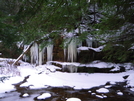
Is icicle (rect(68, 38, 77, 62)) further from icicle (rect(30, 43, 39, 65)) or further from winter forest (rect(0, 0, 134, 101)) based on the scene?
icicle (rect(30, 43, 39, 65))

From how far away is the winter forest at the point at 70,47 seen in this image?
2.25m

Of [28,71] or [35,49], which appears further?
[35,49]

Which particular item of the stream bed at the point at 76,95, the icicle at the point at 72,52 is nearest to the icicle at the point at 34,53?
the icicle at the point at 72,52

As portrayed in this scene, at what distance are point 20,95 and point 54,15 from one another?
383 centimetres

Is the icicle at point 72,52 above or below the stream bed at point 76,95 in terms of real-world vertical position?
above

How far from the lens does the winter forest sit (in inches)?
88.6

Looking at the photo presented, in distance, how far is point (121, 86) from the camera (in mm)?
5371

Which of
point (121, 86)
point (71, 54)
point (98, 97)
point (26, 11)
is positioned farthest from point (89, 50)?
point (26, 11)

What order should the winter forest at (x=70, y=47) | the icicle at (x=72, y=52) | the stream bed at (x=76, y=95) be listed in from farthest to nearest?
the icicle at (x=72, y=52)
the stream bed at (x=76, y=95)
the winter forest at (x=70, y=47)

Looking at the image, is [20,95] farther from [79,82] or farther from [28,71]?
[28,71]

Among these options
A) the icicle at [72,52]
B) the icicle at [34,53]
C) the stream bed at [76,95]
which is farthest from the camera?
the icicle at [34,53]

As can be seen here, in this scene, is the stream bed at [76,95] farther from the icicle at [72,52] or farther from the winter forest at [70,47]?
the icicle at [72,52]

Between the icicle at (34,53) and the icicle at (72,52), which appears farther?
the icicle at (34,53)

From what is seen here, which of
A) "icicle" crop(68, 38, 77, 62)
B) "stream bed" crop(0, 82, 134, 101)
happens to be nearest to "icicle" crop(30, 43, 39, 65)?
"icicle" crop(68, 38, 77, 62)
